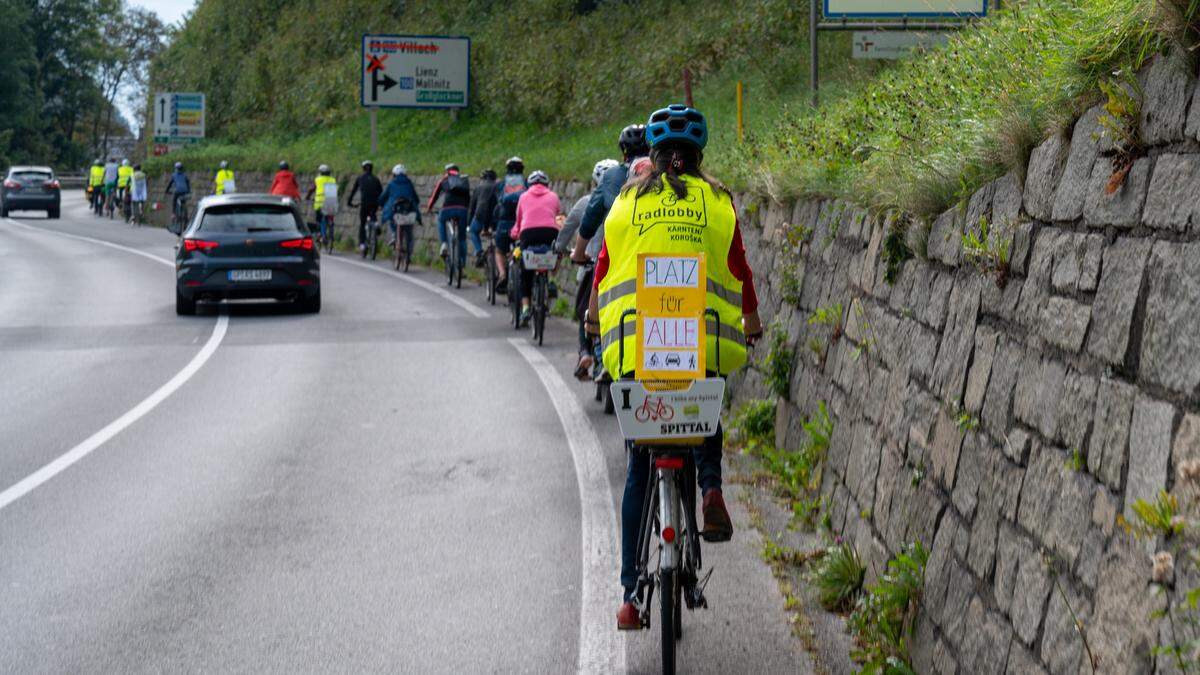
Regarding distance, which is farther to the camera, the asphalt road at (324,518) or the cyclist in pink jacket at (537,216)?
the cyclist in pink jacket at (537,216)

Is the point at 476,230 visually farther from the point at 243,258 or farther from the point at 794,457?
the point at 794,457

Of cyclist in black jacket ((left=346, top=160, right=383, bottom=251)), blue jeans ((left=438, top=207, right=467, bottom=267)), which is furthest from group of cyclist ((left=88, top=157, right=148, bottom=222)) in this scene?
blue jeans ((left=438, top=207, right=467, bottom=267))

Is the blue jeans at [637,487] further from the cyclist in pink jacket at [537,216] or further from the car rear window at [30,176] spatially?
the car rear window at [30,176]

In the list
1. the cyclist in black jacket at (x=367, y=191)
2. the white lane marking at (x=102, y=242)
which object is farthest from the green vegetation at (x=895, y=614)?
the white lane marking at (x=102, y=242)

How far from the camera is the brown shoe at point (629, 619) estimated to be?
5.82m

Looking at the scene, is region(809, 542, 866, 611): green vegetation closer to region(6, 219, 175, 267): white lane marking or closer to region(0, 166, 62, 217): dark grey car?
region(6, 219, 175, 267): white lane marking

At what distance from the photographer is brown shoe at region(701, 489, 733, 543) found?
5785 mm

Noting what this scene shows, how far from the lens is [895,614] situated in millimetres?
5703

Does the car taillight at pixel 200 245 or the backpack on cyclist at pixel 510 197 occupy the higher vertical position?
the backpack on cyclist at pixel 510 197

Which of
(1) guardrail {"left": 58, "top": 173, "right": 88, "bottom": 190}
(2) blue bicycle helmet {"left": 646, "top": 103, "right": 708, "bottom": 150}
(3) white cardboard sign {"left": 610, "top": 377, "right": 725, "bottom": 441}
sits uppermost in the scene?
(2) blue bicycle helmet {"left": 646, "top": 103, "right": 708, "bottom": 150}

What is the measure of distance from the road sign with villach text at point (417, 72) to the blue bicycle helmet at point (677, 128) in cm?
3743

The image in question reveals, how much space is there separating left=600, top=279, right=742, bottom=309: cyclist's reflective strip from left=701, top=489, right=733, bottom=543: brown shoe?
709mm

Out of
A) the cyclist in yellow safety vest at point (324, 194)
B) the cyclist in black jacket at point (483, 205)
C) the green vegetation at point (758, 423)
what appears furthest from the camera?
the cyclist in yellow safety vest at point (324, 194)

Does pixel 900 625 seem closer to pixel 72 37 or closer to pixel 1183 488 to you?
pixel 1183 488
